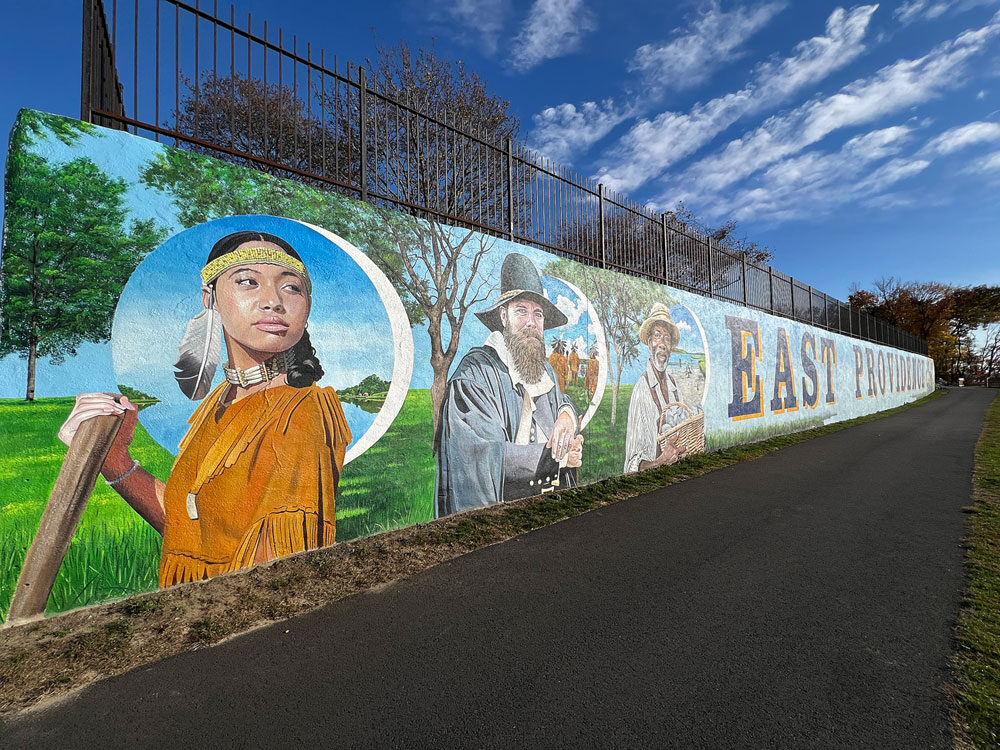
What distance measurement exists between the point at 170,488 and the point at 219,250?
1.75 metres

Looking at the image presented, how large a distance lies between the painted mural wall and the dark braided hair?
0.05ft

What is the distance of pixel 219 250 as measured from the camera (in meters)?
3.51

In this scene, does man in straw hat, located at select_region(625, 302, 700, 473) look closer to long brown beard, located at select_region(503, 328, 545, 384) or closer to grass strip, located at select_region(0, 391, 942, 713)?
long brown beard, located at select_region(503, 328, 545, 384)

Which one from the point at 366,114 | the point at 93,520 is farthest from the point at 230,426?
the point at 366,114

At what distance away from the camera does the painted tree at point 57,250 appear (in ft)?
9.46

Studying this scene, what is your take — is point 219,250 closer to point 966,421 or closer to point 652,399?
point 652,399

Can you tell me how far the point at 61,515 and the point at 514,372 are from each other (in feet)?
13.4

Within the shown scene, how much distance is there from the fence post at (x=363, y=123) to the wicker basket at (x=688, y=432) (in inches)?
235

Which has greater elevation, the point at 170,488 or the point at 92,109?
the point at 92,109

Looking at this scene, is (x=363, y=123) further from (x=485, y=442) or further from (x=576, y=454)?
(x=576, y=454)

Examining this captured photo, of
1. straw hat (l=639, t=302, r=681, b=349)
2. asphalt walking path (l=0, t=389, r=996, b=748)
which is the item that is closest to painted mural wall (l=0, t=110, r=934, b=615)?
asphalt walking path (l=0, t=389, r=996, b=748)

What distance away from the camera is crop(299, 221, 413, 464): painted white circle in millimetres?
4223

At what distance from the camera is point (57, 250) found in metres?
2.97

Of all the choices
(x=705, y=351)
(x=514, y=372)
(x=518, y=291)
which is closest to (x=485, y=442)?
(x=514, y=372)
